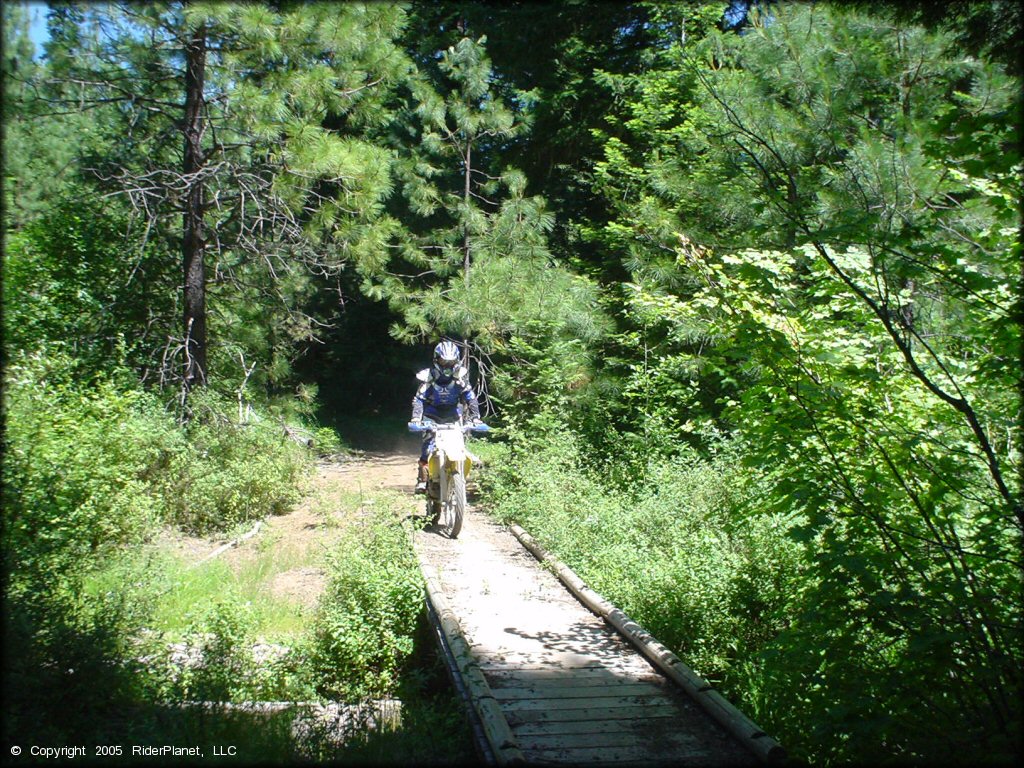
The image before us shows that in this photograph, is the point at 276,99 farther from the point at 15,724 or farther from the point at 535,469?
the point at 15,724

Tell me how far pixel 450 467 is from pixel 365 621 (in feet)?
7.91

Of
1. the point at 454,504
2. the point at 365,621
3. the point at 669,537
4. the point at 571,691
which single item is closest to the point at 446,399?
the point at 454,504

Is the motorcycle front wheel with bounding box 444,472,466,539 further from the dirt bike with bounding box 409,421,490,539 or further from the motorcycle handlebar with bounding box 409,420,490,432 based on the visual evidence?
the motorcycle handlebar with bounding box 409,420,490,432

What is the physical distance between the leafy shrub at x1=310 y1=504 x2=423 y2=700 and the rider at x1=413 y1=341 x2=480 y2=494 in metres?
2.30

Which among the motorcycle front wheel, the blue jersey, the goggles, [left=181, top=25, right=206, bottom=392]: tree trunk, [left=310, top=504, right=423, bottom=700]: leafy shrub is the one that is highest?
[left=181, top=25, right=206, bottom=392]: tree trunk

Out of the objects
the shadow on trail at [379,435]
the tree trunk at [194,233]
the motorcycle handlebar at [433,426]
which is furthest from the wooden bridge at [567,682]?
the shadow on trail at [379,435]

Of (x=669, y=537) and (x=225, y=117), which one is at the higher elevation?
(x=225, y=117)

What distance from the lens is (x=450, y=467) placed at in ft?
28.5

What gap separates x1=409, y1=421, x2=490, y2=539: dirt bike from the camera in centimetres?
868

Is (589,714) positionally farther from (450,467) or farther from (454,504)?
(454,504)

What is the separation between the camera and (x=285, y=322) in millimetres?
16469

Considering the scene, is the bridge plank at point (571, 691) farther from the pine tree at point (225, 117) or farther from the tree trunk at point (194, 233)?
the tree trunk at point (194, 233)

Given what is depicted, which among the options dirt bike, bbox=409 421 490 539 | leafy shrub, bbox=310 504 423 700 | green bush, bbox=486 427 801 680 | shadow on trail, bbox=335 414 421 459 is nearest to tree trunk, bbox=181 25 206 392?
dirt bike, bbox=409 421 490 539

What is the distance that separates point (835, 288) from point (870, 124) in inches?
177
